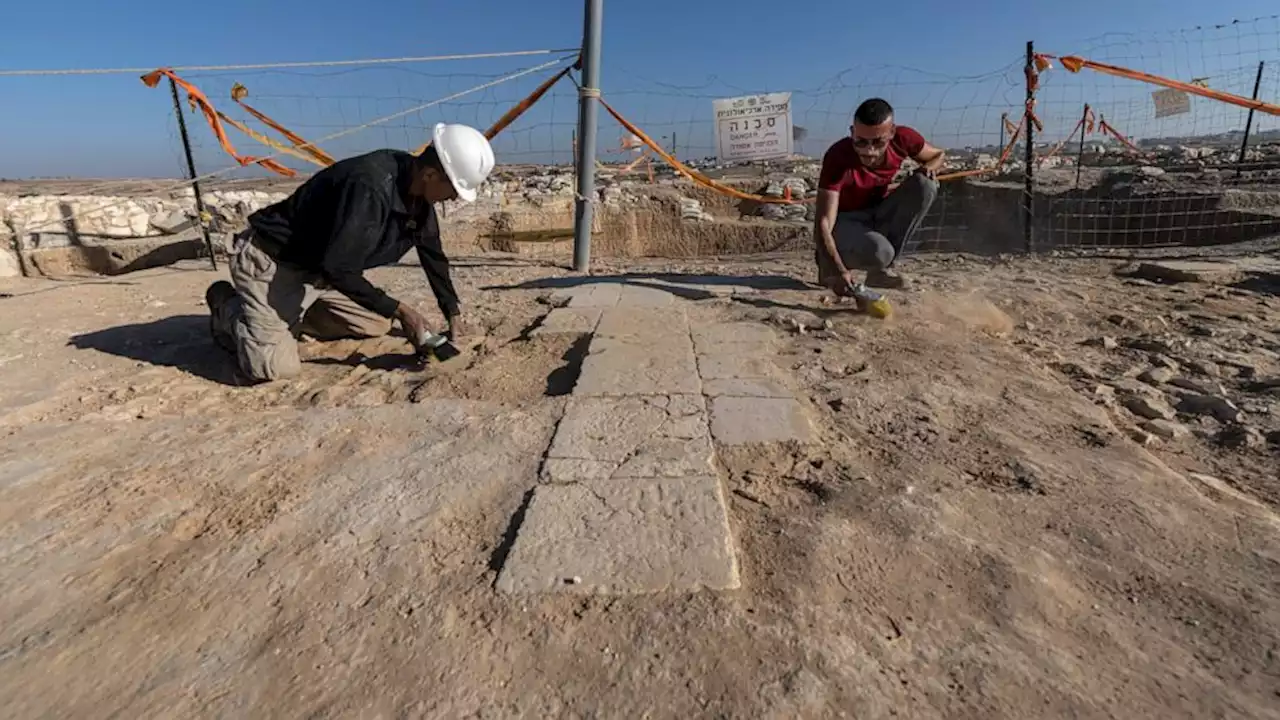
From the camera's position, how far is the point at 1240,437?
8.16 ft

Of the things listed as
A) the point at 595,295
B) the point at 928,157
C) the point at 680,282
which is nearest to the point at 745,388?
the point at 595,295

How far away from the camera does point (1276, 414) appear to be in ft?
8.62

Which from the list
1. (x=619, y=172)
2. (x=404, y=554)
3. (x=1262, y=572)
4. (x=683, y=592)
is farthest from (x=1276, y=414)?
(x=619, y=172)

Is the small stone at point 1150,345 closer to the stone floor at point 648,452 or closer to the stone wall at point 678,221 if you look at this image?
the stone floor at point 648,452

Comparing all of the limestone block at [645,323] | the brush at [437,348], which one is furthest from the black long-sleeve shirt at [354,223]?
the limestone block at [645,323]

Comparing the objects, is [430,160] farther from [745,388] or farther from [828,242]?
[828,242]

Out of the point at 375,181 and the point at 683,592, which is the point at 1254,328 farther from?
the point at 375,181

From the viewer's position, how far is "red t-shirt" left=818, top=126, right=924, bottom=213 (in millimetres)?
4305

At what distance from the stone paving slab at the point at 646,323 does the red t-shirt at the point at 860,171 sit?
1.20 meters

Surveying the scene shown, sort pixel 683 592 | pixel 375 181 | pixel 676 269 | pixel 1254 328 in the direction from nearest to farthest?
pixel 683 592 < pixel 375 181 < pixel 1254 328 < pixel 676 269

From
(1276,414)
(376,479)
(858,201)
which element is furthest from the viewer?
(858,201)

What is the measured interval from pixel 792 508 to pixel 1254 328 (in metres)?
3.25

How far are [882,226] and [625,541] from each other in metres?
3.45

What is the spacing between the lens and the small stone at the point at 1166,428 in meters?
2.55
